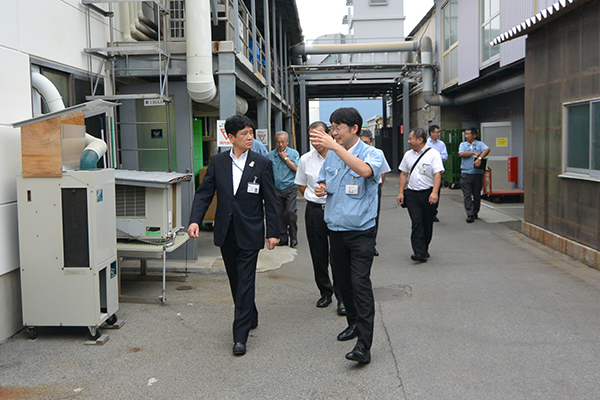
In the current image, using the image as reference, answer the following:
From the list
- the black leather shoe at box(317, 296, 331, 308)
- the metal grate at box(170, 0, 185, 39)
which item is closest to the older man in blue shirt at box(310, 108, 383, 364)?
the black leather shoe at box(317, 296, 331, 308)

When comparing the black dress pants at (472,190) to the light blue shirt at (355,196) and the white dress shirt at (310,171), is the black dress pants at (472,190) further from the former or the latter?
the light blue shirt at (355,196)

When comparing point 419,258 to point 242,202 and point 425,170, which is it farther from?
point 242,202

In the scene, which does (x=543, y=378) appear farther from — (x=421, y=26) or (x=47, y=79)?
(x=421, y=26)

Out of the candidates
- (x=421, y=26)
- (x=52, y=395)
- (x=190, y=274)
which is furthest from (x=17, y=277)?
(x=421, y=26)

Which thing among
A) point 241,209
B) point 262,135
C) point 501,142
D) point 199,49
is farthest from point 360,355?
point 501,142

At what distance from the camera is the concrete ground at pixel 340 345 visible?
4039 millimetres

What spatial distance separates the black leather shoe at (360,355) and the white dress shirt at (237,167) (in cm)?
166

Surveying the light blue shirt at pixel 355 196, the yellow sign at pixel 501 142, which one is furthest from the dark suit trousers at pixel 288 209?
the yellow sign at pixel 501 142

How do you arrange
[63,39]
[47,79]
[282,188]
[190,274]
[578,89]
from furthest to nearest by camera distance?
[282,188] < [578,89] < [190,274] < [63,39] < [47,79]

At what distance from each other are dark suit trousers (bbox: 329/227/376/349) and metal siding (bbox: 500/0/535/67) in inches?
375

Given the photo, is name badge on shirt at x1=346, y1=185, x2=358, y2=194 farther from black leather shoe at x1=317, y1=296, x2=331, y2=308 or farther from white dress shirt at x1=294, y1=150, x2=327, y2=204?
black leather shoe at x1=317, y1=296, x2=331, y2=308

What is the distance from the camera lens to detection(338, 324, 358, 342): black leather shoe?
4996 millimetres

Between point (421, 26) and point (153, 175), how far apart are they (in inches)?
822

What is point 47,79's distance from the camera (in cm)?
606
